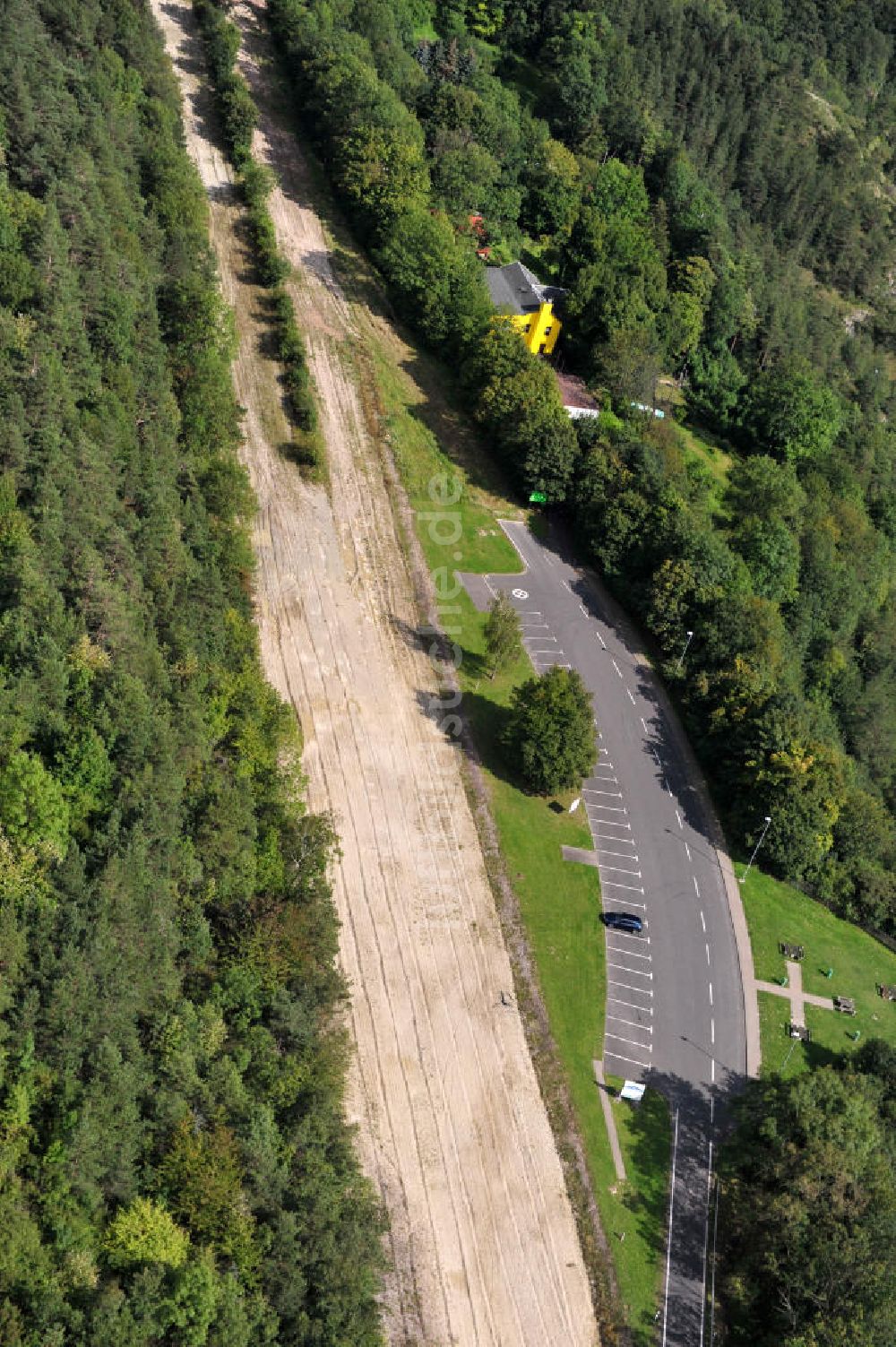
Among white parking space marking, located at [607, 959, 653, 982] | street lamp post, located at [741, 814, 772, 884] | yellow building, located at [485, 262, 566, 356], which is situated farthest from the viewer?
yellow building, located at [485, 262, 566, 356]

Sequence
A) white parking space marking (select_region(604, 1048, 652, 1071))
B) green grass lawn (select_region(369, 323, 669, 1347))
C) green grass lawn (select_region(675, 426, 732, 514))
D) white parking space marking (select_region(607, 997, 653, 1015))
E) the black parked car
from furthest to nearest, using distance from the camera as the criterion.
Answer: green grass lawn (select_region(675, 426, 732, 514)) → the black parked car → white parking space marking (select_region(607, 997, 653, 1015)) → white parking space marking (select_region(604, 1048, 652, 1071)) → green grass lawn (select_region(369, 323, 669, 1347))

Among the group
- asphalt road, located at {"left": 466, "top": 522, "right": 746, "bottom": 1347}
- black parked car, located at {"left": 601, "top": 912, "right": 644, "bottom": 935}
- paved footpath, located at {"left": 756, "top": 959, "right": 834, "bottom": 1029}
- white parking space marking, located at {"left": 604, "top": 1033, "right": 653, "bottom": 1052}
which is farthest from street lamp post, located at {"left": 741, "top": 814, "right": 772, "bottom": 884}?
white parking space marking, located at {"left": 604, "top": 1033, "right": 653, "bottom": 1052}

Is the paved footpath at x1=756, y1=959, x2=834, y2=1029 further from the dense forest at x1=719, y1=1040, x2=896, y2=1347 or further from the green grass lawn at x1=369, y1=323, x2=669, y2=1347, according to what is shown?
the green grass lawn at x1=369, y1=323, x2=669, y2=1347

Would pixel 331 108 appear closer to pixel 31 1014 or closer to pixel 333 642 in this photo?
pixel 333 642

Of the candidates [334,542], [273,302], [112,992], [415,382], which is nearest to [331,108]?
[273,302]

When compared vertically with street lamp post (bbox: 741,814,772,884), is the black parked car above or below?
below

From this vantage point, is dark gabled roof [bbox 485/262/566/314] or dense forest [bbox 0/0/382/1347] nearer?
dense forest [bbox 0/0/382/1347]

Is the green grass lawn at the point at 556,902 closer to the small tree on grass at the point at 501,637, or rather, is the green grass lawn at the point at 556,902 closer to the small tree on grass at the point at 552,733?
the small tree on grass at the point at 501,637
